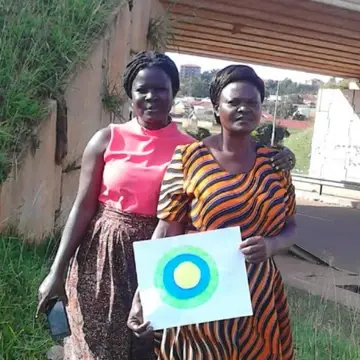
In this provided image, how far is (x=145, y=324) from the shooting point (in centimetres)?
175

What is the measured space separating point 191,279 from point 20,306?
1.83 m

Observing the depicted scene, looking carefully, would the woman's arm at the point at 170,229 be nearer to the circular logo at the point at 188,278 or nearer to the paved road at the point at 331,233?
the circular logo at the point at 188,278

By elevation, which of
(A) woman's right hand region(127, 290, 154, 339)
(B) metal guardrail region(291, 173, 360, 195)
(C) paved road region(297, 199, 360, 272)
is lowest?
(C) paved road region(297, 199, 360, 272)

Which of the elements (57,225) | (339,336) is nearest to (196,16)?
(57,225)

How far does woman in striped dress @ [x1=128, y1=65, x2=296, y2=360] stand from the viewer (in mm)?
1757

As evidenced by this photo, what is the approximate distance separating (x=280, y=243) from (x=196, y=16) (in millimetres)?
8574

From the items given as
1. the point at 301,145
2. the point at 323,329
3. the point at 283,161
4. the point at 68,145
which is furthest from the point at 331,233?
the point at 301,145

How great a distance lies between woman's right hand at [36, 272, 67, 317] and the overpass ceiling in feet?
18.6

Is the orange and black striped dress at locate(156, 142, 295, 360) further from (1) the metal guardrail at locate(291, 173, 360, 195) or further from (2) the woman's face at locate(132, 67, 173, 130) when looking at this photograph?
(1) the metal guardrail at locate(291, 173, 360, 195)

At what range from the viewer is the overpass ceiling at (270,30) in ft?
31.9

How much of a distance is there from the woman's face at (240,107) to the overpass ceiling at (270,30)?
594 cm

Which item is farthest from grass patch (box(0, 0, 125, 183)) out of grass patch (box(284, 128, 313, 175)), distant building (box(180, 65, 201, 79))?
grass patch (box(284, 128, 313, 175))

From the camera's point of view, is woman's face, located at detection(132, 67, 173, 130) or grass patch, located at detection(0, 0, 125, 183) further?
grass patch, located at detection(0, 0, 125, 183)

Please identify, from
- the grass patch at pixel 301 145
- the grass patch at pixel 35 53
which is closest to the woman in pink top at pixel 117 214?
the grass patch at pixel 35 53
